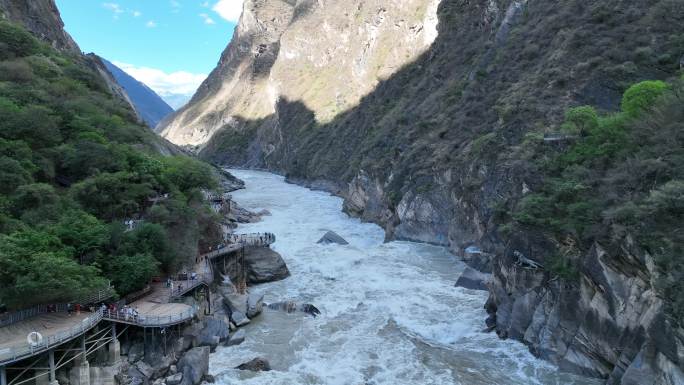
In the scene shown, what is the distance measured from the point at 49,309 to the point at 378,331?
1451 centimetres

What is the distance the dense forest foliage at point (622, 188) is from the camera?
17094mm

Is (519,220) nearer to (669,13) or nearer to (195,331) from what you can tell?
(195,331)

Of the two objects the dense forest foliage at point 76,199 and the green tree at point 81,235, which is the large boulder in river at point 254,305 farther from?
the green tree at point 81,235

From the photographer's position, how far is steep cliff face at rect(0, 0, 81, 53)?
186 feet

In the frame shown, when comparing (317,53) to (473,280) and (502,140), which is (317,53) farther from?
(473,280)

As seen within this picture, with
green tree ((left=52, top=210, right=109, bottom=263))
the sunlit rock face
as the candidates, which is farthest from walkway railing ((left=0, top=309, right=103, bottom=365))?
Answer: the sunlit rock face

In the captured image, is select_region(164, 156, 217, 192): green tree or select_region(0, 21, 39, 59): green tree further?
select_region(0, 21, 39, 59): green tree

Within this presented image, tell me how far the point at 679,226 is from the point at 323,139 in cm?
8500

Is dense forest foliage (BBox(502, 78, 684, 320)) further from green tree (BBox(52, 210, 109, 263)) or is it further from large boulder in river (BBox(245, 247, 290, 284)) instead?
green tree (BBox(52, 210, 109, 263))

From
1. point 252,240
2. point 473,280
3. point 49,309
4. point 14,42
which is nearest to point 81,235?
point 49,309

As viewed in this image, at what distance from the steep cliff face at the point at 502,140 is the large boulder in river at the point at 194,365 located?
13670mm

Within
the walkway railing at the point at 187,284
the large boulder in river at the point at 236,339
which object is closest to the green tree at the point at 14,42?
the walkway railing at the point at 187,284

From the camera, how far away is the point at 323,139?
327ft

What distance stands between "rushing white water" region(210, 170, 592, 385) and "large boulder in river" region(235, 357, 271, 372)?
35 centimetres
